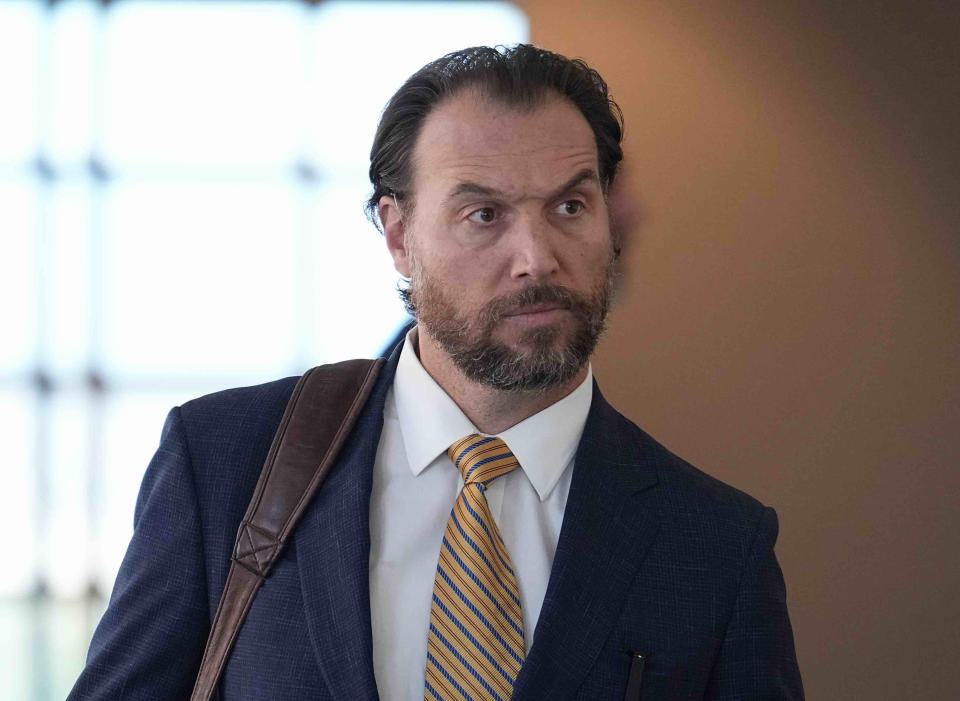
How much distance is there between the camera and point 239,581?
4.45 feet

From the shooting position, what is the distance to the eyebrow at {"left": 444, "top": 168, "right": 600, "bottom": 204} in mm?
1454

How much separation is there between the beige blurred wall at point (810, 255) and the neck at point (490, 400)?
144cm

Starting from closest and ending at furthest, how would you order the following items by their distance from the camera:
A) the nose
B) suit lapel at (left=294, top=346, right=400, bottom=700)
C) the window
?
suit lapel at (left=294, top=346, right=400, bottom=700) → the nose → the window

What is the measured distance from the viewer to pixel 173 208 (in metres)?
3.16

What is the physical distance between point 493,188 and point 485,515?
1.45 feet

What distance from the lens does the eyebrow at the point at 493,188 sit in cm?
145

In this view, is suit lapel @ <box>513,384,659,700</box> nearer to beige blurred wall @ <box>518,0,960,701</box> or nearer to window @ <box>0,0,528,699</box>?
beige blurred wall @ <box>518,0,960,701</box>

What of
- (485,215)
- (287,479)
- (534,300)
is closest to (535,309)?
(534,300)

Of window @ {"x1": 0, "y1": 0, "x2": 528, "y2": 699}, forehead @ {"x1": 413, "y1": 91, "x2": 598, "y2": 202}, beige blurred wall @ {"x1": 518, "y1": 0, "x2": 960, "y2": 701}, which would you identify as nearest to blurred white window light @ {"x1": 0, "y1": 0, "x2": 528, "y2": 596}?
window @ {"x1": 0, "y1": 0, "x2": 528, "y2": 699}

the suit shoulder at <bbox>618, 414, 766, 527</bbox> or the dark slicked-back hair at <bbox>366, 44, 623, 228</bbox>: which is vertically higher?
the dark slicked-back hair at <bbox>366, 44, 623, 228</bbox>

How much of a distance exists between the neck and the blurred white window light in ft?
5.28

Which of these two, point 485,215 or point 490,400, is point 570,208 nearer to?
point 485,215

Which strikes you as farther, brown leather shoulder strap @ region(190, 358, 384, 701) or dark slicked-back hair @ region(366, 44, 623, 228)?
dark slicked-back hair @ region(366, 44, 623, 228)

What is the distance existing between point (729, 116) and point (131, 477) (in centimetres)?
200
